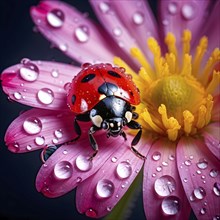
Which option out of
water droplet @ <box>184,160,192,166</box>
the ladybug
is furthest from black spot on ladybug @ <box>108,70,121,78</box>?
water droplet @ <box>184,160,192,166</box>

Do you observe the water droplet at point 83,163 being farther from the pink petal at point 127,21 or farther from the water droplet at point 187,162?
the pink petal at point 127,21

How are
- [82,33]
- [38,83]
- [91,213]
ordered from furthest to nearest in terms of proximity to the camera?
[82,33], [38,83], [91,213]

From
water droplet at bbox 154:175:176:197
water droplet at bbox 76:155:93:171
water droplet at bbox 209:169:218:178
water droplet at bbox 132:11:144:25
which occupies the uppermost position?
water droplet at bbox 132:11:144:25

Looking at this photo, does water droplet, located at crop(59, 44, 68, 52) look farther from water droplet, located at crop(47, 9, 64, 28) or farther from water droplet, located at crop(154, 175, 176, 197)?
water droplet, located at crop(154, 175, 176, 197)

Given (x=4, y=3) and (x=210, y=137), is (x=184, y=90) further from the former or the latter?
(x=4, y=3)

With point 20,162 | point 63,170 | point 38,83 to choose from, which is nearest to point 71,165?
point 63,170

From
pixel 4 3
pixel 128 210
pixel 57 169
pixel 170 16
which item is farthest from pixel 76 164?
pixel 4 3

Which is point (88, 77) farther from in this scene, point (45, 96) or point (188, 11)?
point (188, 11)
